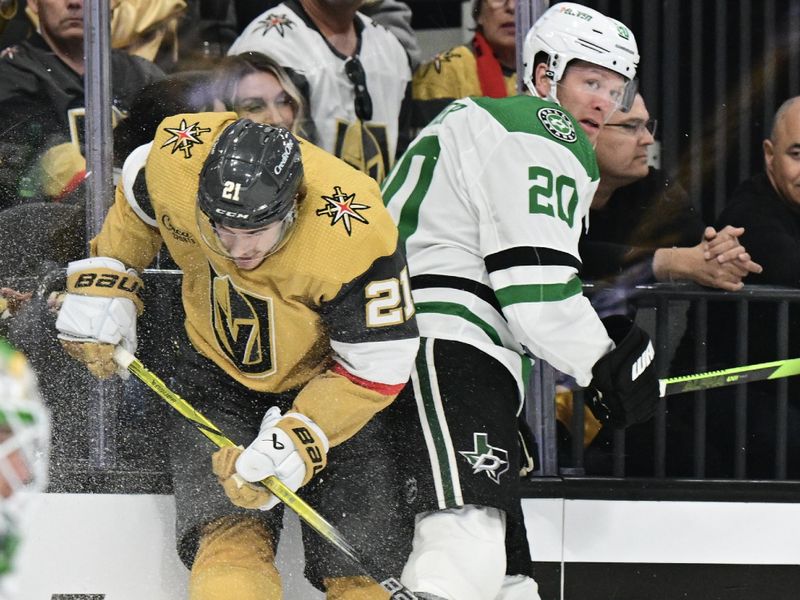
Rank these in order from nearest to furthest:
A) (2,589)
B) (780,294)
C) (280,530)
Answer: (2,589) → (280,530) → (780,294)

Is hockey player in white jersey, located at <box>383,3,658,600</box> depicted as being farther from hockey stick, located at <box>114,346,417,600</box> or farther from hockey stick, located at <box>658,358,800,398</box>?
hockey stick, located at <box>658,358,800,398</box>

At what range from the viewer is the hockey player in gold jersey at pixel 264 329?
2.80 meters

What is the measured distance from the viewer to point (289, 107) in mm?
3488

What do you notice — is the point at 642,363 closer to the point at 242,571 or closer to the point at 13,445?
the point at 242,571

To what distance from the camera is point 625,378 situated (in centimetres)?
300

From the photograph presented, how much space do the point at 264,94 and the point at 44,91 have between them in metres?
0.51

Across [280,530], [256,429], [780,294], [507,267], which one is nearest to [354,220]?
[507,267]

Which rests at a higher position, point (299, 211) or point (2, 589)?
point (299, 211)

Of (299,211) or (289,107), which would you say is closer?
(299,211)

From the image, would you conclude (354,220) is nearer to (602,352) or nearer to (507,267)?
(507,267)

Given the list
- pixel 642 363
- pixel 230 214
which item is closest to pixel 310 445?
pixel 230 214

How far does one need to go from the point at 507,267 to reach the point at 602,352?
10.7 inches

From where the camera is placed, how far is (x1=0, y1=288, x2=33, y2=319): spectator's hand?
3.26 metres

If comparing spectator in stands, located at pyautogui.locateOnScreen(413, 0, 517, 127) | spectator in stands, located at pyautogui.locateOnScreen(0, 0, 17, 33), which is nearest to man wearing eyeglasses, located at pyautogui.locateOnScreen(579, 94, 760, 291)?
spectator in stands, located at pyautogui.locateOnScreen(413, 0, 517, 127)
